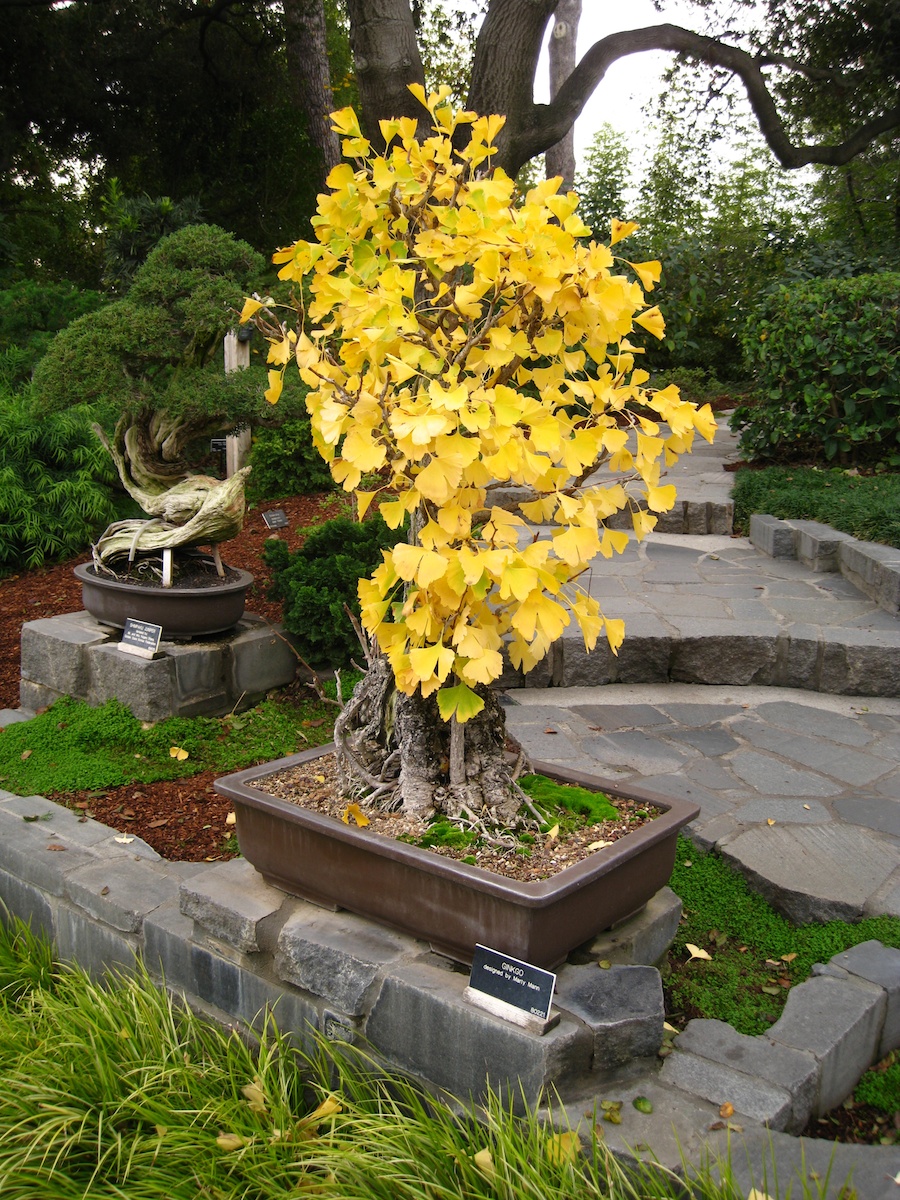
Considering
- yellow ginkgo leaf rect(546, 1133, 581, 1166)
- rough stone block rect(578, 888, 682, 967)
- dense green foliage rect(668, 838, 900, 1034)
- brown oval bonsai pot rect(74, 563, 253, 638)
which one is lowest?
dense green foliage rect(668, 838, 900, 1034)

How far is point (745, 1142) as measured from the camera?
5.42 feet

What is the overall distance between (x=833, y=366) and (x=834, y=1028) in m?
5.27

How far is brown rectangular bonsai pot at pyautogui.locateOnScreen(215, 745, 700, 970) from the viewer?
1816 mm

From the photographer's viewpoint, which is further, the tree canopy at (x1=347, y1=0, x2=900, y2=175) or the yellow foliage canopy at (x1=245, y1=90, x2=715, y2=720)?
the tree canopy at (x1=347, y1=0, x2=900, y2=175)

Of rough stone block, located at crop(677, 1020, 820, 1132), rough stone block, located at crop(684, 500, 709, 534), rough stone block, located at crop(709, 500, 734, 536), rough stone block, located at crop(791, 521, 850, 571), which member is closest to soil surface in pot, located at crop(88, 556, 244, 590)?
rough stone block, located at crop(677, 1020, 820, 1132)

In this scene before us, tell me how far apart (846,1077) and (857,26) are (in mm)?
9820

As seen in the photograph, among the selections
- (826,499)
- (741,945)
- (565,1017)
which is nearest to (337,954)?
(565,1017)

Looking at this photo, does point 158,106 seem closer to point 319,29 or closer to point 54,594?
point 319,29

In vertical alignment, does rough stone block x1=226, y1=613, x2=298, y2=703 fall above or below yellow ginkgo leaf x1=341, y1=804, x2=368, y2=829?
below

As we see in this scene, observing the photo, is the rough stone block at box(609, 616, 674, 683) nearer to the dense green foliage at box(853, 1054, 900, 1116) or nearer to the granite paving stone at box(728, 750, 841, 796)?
the granite paving stone at box(728, 750, 841, 796)

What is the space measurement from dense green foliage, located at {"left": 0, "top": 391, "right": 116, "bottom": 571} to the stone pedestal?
193 cm

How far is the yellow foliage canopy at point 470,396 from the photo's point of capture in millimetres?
1698

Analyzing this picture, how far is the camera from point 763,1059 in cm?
188

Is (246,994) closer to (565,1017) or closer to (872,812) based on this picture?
(565,1017)
